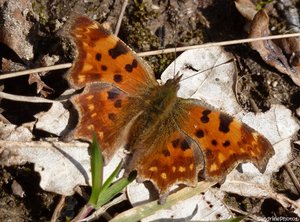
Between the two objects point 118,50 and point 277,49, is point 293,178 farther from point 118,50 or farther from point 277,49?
point 118,50

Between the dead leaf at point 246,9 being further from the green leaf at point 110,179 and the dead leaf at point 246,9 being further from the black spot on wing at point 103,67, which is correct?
the green leaf at point 110,179

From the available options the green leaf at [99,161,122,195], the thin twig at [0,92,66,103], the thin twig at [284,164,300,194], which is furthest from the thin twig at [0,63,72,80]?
the thin twig at [284,164,300,194]

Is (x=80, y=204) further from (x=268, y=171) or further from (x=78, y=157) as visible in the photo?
(x=268, y=171)

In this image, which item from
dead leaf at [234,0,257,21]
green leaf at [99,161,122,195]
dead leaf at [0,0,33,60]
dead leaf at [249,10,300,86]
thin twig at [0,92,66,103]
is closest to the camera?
green leaf at [99,161,122,195]

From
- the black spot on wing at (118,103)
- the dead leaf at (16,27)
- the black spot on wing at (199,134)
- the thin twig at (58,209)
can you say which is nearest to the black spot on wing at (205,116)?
the black spot on wing at (199,134)

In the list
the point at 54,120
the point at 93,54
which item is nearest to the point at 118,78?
the point at 93,54

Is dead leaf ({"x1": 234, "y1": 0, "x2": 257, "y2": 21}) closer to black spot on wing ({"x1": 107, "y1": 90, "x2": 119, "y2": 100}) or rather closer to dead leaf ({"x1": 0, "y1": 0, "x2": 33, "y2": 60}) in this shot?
black spot on wing ({"x1": 107, "y1": 90, "x2": 119, "y2": 100})
